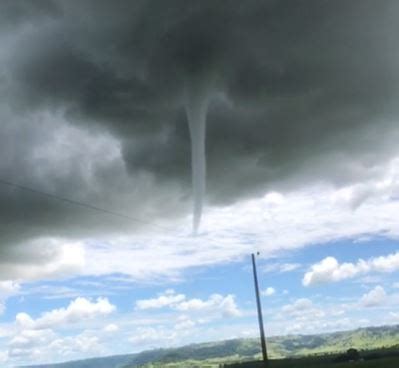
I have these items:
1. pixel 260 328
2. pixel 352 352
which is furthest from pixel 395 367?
pixel 352 352

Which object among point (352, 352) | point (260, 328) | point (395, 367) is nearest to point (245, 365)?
point (352, 352)

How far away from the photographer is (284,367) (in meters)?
178

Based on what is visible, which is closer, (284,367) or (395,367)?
(395,367)

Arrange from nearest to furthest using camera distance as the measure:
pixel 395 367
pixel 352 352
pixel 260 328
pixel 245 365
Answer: pixel 260 328 → pixel 395 367 → pixel 352 352 → pixel 245 365

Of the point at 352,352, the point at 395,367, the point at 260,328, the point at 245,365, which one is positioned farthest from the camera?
the point at 245,365

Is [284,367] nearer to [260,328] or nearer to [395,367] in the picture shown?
[395,367]

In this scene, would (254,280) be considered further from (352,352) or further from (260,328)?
(352,352)

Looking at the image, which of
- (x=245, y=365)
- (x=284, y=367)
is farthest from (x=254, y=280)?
(x=245, y=365)

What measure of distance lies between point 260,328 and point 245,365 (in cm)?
14145

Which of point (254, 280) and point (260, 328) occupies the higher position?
point (254, 280)

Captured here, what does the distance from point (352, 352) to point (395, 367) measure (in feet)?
278

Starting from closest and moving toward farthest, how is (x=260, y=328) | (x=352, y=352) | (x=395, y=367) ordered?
1. (x=260, y=328)
2. (x=395, y=367)
3. (x=352, y=352)

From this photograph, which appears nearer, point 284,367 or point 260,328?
point 260,328

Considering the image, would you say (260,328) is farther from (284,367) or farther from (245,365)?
(245,365)
